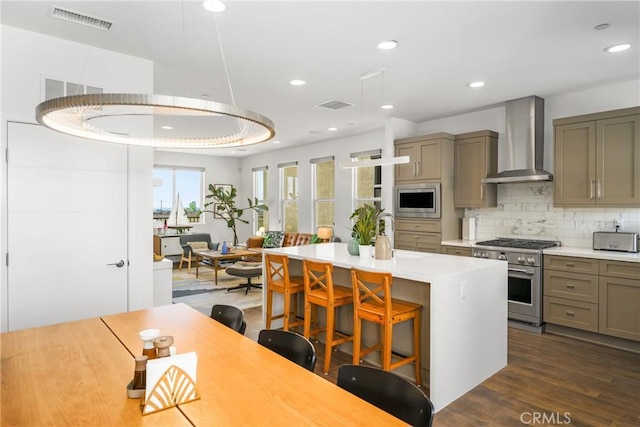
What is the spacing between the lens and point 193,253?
8258 millimetres

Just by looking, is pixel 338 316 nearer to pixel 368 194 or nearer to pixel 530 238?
pixel 530 238

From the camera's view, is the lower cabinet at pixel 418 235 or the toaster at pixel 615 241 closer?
the toaster at pixel 615 241

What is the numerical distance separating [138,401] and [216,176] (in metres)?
9.57

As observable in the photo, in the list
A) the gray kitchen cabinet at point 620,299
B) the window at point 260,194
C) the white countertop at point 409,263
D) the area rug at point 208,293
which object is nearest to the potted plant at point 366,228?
the white countertop at point 409,263

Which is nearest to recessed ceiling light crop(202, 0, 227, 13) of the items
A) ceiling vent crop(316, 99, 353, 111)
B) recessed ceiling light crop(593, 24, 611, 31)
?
ceiling vent crop(316, 99, 353, 111)

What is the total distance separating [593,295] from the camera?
3.97 meters

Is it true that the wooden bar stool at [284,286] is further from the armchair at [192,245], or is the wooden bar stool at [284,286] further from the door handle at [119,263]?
the armchair at [192,245]

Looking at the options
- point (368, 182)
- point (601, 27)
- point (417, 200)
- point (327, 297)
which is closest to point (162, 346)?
point (327, 297)

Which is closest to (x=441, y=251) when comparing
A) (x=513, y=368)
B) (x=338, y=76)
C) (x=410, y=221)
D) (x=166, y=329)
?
(x=410, y=221)

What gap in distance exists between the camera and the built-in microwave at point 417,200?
542 cm

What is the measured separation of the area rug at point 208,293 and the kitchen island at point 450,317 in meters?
2.50

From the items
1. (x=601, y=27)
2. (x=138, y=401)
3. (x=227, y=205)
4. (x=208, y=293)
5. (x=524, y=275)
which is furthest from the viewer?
(x=227, y=205)

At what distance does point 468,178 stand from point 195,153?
23.5ft

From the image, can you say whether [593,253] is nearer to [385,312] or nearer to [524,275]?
[524,275]
